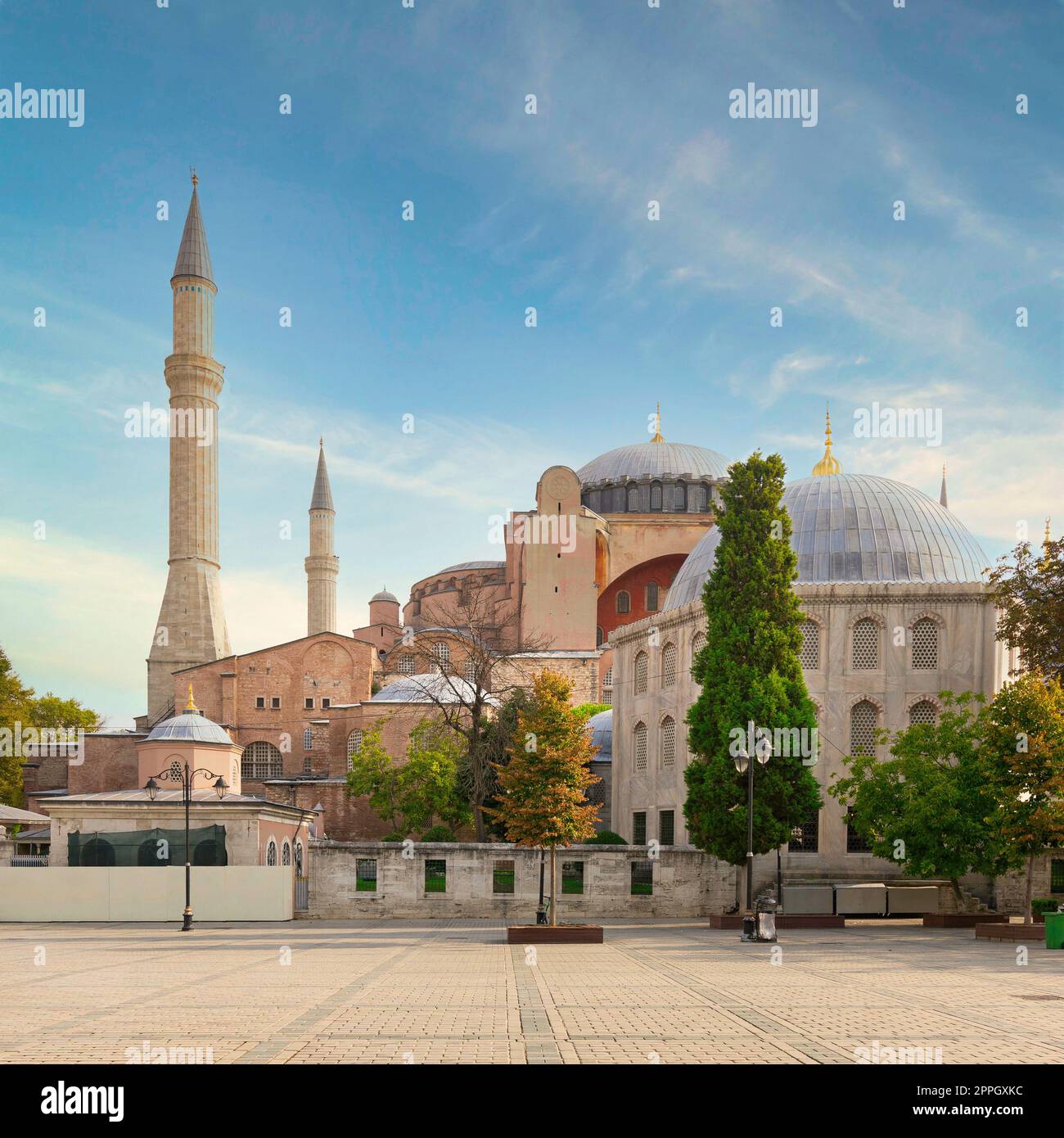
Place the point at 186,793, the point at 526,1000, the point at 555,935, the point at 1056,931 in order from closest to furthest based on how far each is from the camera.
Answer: the point at 526,1000 → the point at 1056,931 → the point at 555,935 → the point at 186,793

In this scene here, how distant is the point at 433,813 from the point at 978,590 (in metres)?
23.2

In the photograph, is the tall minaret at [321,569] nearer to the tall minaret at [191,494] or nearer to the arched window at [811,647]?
the tall minaret at [191,494]

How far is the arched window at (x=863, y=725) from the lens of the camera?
32.2 m

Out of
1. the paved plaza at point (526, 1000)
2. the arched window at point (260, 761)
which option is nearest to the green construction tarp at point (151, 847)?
the paved plaza at point (526, 1000)

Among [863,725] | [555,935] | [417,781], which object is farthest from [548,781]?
[417,781]

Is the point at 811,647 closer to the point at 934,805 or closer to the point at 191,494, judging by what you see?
the point at 934,805

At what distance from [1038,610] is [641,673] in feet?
45.8

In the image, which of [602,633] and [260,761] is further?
[602,633]

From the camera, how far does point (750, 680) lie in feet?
91.0

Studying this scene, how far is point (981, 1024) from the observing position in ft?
37.5

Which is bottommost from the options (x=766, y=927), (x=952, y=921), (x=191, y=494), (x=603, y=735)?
(x=952, y=921)

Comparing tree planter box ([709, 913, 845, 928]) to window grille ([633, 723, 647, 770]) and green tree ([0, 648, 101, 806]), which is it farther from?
green tree ([0, 648, 101, 806])
